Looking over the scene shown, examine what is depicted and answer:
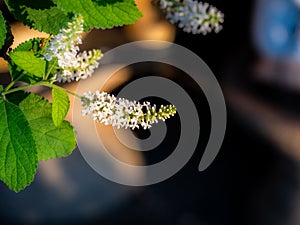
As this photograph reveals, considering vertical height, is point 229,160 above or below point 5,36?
below

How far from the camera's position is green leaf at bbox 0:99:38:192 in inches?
20.8

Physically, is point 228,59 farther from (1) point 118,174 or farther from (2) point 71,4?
(2) point 71,4

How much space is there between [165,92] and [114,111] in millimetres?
1184

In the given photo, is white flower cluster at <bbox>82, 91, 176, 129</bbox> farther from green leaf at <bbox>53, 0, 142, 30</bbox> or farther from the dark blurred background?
the dark blurred background

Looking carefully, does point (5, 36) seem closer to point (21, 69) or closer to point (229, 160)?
point (21, 69)

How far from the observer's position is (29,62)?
0.55 m

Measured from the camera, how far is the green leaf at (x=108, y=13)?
50 centimetres

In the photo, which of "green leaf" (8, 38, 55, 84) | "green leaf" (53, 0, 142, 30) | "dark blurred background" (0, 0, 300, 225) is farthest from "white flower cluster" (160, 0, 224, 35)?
"dark blurred background" (0, 0, 300, 225)

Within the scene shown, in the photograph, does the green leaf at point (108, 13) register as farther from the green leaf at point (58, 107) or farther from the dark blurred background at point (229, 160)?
the dark blurred background at point (229, 160)

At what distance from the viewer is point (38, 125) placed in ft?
1.93

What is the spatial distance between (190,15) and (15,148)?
20 centimetres

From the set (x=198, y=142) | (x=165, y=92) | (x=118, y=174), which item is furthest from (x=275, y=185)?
(x=165, y=92)

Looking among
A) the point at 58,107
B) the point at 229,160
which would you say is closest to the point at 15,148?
the point at 58,107

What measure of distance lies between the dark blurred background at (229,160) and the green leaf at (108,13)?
142 cm
